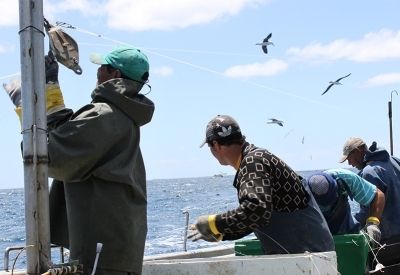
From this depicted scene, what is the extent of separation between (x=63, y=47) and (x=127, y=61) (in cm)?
28

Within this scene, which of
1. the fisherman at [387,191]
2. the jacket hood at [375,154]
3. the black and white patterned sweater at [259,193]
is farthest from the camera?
the jacket hood at [375,154]

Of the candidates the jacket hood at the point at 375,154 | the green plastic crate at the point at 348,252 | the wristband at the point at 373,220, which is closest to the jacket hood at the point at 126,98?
the green plastic crate at the point at 348,252

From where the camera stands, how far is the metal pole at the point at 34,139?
259 centimetres

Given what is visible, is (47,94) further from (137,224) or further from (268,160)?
(268,160)

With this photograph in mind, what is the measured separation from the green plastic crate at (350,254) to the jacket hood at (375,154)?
1771 millimetres

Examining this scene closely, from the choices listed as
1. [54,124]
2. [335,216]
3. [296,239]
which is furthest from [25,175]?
[335,216]

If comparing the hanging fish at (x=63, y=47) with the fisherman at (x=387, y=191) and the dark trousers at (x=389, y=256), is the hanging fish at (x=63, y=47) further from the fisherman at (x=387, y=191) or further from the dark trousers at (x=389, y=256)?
the fisherman at (x=387, y=191)

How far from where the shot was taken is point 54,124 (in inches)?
109

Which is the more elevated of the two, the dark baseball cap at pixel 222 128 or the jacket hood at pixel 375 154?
the dark baseball cap at pixel 222 128

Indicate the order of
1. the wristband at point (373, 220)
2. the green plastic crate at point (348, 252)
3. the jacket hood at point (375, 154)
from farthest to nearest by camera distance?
the jacket hood at point (375, 154)
the wristband at point (373, 220)
the green plastic crate at point (348, 252)

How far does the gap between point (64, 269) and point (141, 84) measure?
0.88 meters

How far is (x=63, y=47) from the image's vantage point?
2.96 m

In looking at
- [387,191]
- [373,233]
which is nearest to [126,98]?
[373,233]

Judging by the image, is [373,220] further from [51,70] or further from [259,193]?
[51,70]
